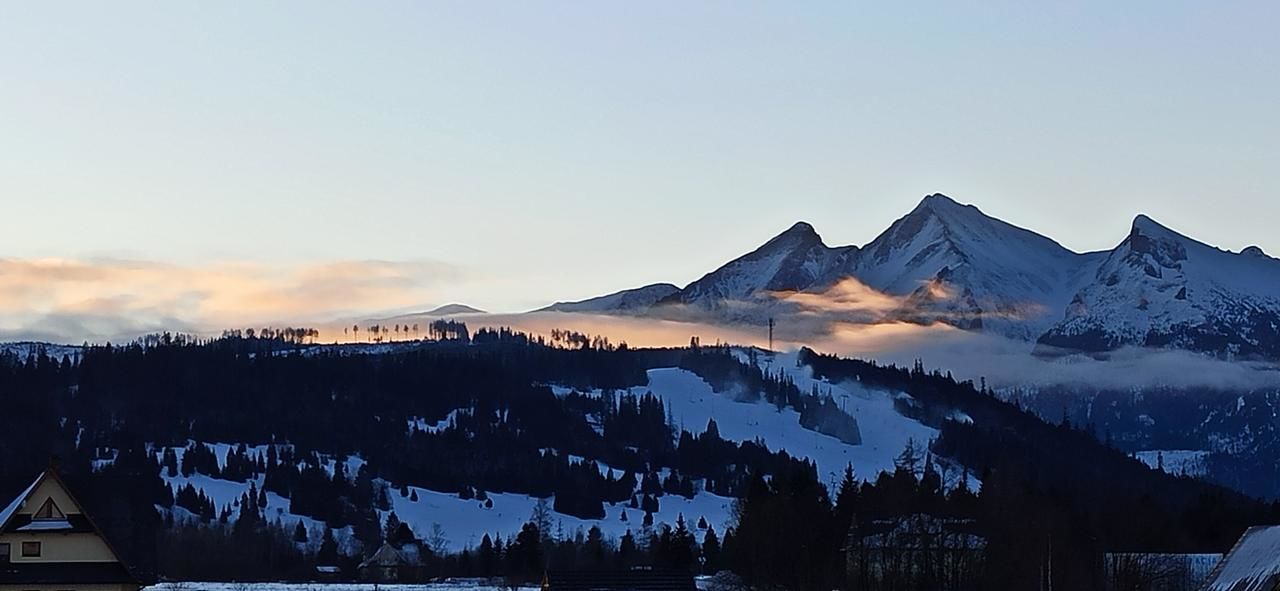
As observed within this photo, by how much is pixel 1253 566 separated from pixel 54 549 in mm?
40787

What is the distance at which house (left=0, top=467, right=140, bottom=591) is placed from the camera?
3147 inches

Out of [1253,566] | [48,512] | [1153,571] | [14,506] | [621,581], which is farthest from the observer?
[1153,571]

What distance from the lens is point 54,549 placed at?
265 ft

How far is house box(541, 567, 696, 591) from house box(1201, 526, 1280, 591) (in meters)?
32.7

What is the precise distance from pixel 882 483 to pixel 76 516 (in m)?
78.1

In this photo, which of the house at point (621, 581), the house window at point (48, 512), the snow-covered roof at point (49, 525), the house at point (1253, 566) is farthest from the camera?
the house at point (621, 581)

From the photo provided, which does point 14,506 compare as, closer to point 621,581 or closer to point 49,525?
point 49,525

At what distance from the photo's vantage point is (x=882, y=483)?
150250mm

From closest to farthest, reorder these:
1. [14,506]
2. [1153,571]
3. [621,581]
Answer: [14,506] → [621,581] → [1153,571]

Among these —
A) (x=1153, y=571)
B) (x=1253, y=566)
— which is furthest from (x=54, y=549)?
(x=1153, y=571)

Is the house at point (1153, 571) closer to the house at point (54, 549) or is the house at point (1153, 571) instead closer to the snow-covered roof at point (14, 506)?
the house at point (54, 549)

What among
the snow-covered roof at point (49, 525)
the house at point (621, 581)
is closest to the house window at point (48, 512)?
the snow-covered roof at point (49, 525)

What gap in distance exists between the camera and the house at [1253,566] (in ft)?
206

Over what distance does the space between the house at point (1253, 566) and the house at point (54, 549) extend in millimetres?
37050
